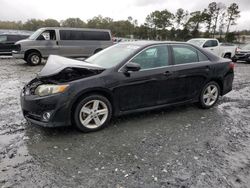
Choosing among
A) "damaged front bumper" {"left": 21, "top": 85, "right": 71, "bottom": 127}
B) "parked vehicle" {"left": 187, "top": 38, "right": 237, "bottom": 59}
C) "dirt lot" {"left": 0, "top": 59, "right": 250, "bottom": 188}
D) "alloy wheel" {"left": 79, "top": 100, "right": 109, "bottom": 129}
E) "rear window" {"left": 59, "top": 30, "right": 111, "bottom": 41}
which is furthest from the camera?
"parked vehicle" {"left": 187, "top": 38, "right": 237, "bottom": 59}

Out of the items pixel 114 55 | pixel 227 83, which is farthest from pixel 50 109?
Result: pixel 227 83

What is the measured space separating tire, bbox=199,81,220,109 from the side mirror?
1.92 metres

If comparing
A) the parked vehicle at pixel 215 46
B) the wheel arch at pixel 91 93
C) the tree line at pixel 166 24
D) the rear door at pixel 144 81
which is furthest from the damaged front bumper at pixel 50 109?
the tree line at pixel 166 24

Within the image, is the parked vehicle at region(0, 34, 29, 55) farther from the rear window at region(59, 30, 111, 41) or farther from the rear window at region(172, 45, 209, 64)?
the rear window at region(172, 45, 209, 64)

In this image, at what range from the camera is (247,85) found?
866cm

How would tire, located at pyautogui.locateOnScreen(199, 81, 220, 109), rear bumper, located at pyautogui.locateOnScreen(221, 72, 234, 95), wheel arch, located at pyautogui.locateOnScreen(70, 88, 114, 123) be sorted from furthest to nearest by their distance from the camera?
1. rear bumper, located at pyautogui.locateOnScreen(221, 72, 234, 95)
2. tire, located at pyautogui.locateOnScreen(199, 81, 220, 109)
3. wheel arch, located at pyautogui.locateOnScreen(70, 88, 114, 123)

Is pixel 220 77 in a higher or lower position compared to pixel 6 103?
higher

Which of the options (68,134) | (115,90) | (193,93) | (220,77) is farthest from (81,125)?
(220,77)

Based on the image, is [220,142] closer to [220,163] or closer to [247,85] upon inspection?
[220,163]

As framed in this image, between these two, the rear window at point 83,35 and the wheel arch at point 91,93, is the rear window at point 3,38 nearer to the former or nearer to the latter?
the rear window at point 83,35

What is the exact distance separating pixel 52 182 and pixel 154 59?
2.96 metres

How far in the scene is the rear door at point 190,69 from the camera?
5086 millimetres

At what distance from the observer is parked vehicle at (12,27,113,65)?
12867 mm

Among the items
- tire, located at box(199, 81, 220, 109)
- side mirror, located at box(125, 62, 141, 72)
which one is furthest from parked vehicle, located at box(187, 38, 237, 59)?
side mirror, located at box(125, 62, 141, 72)
